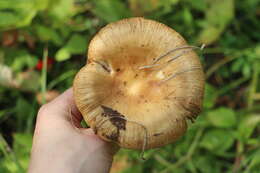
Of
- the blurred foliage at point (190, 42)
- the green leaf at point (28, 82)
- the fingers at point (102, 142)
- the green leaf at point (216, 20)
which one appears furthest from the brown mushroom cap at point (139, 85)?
the green leaf at point (28, 82)

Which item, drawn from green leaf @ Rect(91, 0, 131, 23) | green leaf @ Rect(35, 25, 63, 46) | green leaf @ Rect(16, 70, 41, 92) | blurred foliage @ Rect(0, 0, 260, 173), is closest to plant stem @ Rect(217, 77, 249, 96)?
blurred foliage @ Rect(0, 0, 260, 173)

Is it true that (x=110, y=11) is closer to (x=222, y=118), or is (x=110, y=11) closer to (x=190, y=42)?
(x=190, y=42)

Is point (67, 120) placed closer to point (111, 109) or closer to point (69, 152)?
point (69, 152)

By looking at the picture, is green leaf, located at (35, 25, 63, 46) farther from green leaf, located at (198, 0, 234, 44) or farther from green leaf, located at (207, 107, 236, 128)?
green leaf, located at (207, 107, 236, 128)

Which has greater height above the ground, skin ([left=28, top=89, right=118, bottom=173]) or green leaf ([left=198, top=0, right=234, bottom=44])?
green leaf ([left=198, top=0, right=234, bottom=44])

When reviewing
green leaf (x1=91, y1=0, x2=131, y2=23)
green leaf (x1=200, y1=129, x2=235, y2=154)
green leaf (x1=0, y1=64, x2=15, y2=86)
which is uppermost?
green leaf (x1=91, y1=0, x2=131, y2=23)

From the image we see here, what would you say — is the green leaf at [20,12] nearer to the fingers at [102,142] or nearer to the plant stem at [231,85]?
the fingers at [102,142]

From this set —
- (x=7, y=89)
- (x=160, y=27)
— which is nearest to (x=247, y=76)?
(x=160, y=27)
